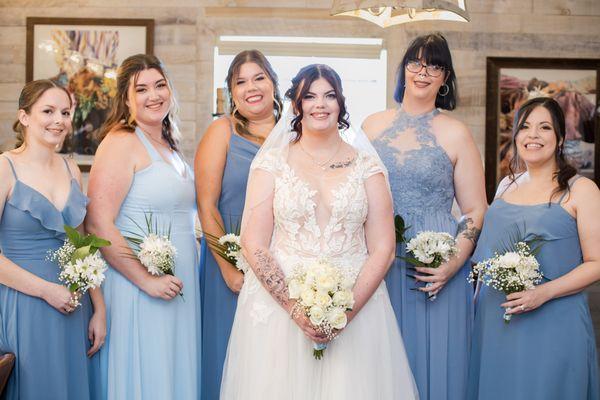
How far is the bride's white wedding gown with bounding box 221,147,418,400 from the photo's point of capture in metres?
3.06

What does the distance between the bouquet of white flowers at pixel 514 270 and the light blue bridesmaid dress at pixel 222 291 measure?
1.29m

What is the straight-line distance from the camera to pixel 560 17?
698cm

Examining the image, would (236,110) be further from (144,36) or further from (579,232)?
(144,36)

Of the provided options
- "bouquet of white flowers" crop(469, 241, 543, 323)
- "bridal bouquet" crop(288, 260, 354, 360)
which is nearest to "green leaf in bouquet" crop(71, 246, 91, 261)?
"bridal bouquet" crop(288, 260, 354, 360)

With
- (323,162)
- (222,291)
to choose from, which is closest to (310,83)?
(323,162)

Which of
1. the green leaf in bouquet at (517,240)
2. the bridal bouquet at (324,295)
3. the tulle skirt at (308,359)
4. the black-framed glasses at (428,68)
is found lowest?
the tulle skirt at (308,359)

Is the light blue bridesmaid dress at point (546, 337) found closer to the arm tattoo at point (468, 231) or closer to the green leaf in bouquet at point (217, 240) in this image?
the arm tattoo at point (468, 231)

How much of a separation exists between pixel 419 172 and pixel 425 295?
592 millimetres

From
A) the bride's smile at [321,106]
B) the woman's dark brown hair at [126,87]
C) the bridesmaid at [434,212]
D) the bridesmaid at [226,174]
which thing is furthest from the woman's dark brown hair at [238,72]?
the bride's smile at [321,106]

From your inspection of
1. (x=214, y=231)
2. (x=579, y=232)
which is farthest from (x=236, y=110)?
(x=579, y=232)

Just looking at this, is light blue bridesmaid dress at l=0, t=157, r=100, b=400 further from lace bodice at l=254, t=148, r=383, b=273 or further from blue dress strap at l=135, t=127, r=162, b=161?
lace bodice at l=254, t=148, r=383, b=273

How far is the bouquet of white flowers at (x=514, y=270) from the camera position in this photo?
3205 millimetres

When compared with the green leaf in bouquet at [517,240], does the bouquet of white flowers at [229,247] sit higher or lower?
lower

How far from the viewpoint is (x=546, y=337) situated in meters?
3.32
